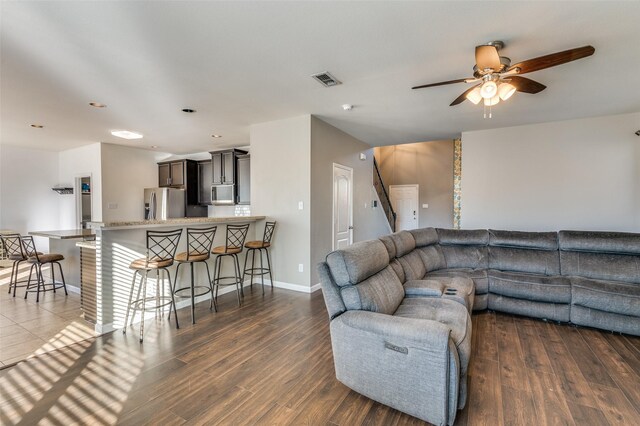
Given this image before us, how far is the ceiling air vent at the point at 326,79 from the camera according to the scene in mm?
3053

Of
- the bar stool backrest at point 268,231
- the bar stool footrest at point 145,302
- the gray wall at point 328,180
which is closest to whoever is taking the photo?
the bar stool footrest at point 145,302

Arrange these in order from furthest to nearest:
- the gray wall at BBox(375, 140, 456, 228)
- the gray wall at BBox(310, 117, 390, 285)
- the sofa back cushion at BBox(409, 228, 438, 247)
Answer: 1. the gray wall at BBox(375, 140, 456, 228)
2. the gray wall at BBox(310, 117, 390, 285)
3. the sofa back cushion at BBox(409, 228, 438, 247)

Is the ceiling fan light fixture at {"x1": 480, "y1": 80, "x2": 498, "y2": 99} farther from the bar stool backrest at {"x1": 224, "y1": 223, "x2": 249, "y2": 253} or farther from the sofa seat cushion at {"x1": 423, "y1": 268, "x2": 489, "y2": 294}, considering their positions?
the bar stool backrest at {"x1": 224, "y1": 223, "x2": 249, "y2": 253}

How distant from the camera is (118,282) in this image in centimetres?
322

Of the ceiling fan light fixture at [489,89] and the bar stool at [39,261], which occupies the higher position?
the ceiling fan light fixture at [489,89]

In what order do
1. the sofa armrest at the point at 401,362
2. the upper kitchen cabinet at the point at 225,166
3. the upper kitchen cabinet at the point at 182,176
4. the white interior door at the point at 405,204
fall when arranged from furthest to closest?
1. the white interior door at the point at 405,204
2. the upper kitchen cabinet at the point at 182,176
3. the upper kitchen cabinet at the point at 225,166
4. the sofa armrest at the point at 401,362

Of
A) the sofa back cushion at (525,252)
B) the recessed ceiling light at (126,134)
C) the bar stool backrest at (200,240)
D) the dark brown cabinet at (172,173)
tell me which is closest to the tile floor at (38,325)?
the bar stool backrest at (200,240)

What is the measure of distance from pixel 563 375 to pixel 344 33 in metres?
3.21

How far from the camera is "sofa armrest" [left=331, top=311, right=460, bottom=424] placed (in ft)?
5.54

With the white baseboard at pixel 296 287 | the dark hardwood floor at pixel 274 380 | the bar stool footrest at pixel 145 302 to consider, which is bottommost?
the dark hardwood floor at pixel 274 380

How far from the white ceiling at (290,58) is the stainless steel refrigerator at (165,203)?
2278mm

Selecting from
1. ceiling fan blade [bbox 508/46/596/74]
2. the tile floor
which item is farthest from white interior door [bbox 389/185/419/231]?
the tile floor

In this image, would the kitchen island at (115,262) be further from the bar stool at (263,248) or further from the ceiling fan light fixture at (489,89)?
the ceiling fan light fixture at (489,89)

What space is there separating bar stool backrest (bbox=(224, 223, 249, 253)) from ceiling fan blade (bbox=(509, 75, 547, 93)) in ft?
11.9
